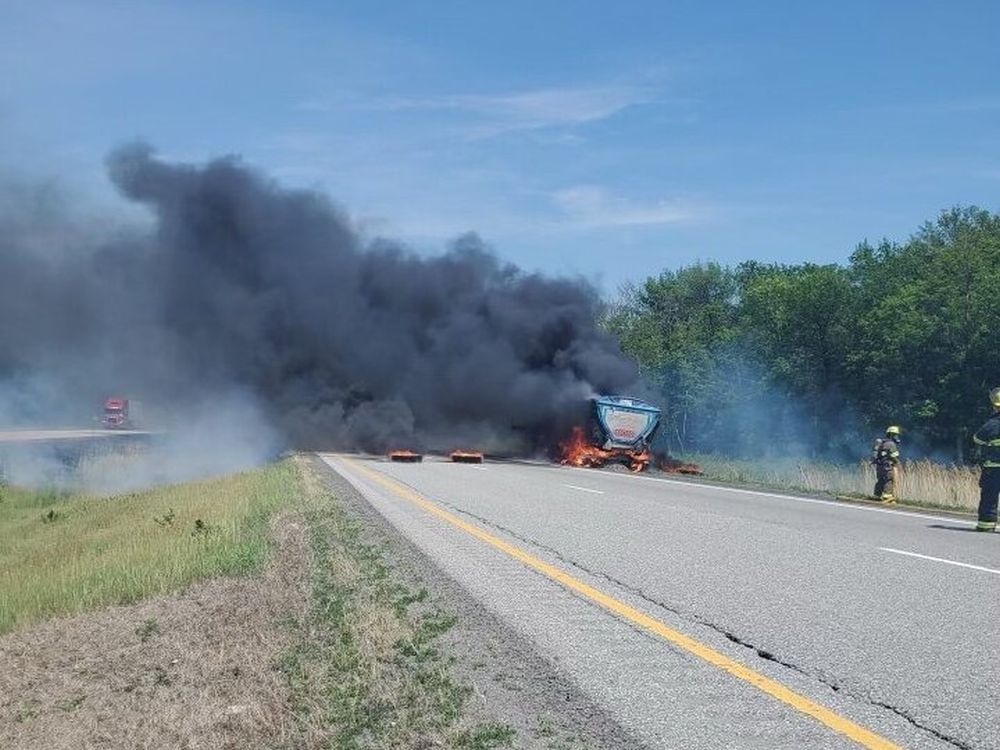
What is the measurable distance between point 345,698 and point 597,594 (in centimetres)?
319

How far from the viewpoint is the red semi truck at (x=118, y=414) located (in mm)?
66312

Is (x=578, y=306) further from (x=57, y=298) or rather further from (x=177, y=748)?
(x=177, y=748)

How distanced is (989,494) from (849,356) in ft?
114

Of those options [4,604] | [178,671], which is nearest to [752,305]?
[4,604]

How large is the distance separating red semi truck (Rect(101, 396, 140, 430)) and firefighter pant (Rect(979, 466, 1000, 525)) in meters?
59.0

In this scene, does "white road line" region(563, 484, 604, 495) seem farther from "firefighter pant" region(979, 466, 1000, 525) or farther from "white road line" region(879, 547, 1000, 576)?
"white road line" region(879, 547, 1000, 576)

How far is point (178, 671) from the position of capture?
6832 millimetres

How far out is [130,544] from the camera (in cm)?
1541

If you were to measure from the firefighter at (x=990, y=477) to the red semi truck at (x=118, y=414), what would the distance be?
193 feet

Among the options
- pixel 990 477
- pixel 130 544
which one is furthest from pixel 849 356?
pixel 130 544

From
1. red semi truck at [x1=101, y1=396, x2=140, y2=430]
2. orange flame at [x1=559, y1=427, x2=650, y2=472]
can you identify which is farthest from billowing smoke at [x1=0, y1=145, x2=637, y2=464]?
red semi truck at [x1=101, y1=396, x2=140, y2=430]

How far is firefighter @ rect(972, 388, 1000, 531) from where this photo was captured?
13.7 metres

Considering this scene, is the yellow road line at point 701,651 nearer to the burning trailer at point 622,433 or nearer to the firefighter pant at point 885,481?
the firefighter pant at point 885,481

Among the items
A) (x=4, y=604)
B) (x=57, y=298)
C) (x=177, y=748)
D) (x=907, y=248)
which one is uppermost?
(x=907, y=248)
